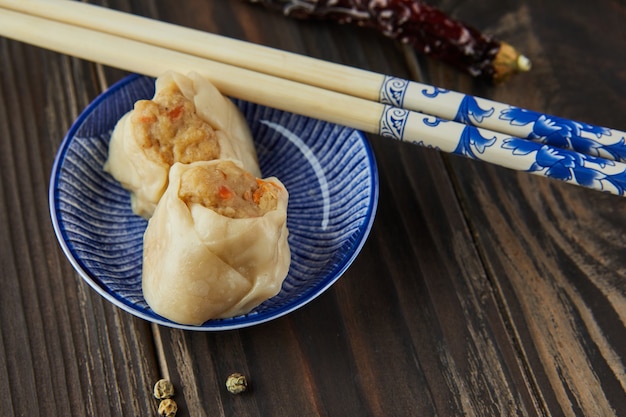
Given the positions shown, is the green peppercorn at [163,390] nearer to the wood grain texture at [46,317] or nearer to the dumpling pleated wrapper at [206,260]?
the wood grain texture at [46,317]

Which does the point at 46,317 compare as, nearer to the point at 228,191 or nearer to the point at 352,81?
the point at 228,191

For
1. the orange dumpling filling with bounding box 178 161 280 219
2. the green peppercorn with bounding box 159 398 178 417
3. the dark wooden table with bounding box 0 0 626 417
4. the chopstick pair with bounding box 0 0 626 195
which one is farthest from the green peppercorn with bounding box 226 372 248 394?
the chopstick pair with bounding box 0 0 626 195

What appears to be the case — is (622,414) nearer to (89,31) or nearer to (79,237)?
(79,237)

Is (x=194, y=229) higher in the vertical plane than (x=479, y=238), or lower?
higher

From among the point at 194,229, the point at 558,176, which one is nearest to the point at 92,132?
the point at 194,229

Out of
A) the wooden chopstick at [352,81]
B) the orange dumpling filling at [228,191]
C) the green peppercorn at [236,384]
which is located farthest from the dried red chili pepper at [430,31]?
the green peppercorn at [236,384]

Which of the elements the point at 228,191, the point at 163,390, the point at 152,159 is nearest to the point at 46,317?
the point at 163,390
